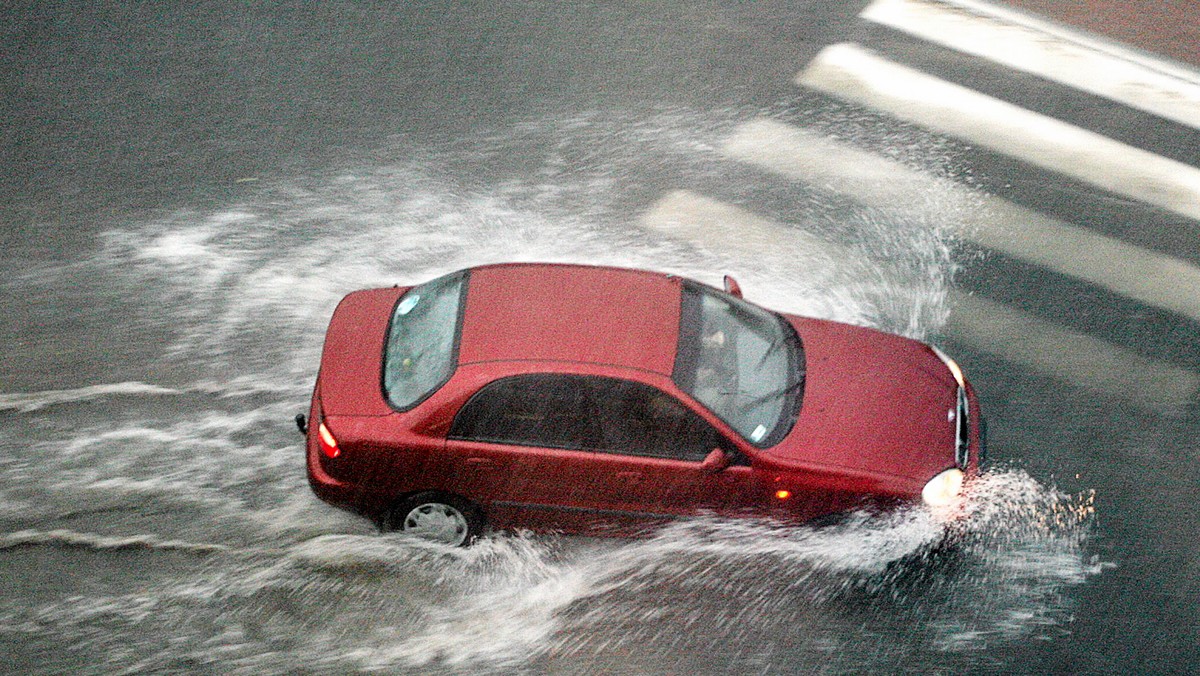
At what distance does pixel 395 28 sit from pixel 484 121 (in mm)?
2229

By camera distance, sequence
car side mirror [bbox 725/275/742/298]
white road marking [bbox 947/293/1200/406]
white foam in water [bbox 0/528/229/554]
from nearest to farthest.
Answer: white foam in water [bbox 0/528/229/554] < car side mirror [bbox 725/275/742/298] < white road marking [bbox 947/293/1200/406]

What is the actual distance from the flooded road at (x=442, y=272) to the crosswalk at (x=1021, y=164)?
3.5 inches

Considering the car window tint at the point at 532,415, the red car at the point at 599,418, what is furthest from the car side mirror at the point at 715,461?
the car window tint at the point at 532,415

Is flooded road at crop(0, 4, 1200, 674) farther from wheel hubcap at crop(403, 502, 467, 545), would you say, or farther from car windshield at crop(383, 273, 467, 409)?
car windshield at crop(383, 273, 467, 409)

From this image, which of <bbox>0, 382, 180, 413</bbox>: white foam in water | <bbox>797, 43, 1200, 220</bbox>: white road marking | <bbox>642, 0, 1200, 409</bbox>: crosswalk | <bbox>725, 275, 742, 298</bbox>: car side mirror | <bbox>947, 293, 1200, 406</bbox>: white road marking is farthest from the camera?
<bbox>797, 43, 1200, 220</bbox>: white road marking

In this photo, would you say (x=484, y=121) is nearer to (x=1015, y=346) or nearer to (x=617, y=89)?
(x=617, y=89)

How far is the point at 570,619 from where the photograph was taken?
21.3 feet

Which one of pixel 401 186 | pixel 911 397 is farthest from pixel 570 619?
pixel 401 186

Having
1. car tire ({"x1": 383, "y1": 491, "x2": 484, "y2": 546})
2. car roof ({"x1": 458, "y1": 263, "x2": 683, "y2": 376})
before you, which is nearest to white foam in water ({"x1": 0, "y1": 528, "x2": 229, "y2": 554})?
car tire ({"x1": 383, "y1": 491, "x2": 484, "y2": 546})

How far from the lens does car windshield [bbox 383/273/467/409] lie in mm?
6438

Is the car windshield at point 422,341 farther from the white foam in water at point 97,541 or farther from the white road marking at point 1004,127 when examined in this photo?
the white road marking at point 1004,127

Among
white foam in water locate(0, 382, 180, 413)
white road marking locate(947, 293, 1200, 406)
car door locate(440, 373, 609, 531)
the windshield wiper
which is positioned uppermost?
white foam in water locate(0, 382, 180, 413)

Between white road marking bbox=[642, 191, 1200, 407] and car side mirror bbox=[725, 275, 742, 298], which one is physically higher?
car side mirror bbox=[725, 275, 742, 298]

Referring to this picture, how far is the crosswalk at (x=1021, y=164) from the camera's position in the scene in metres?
8.65
